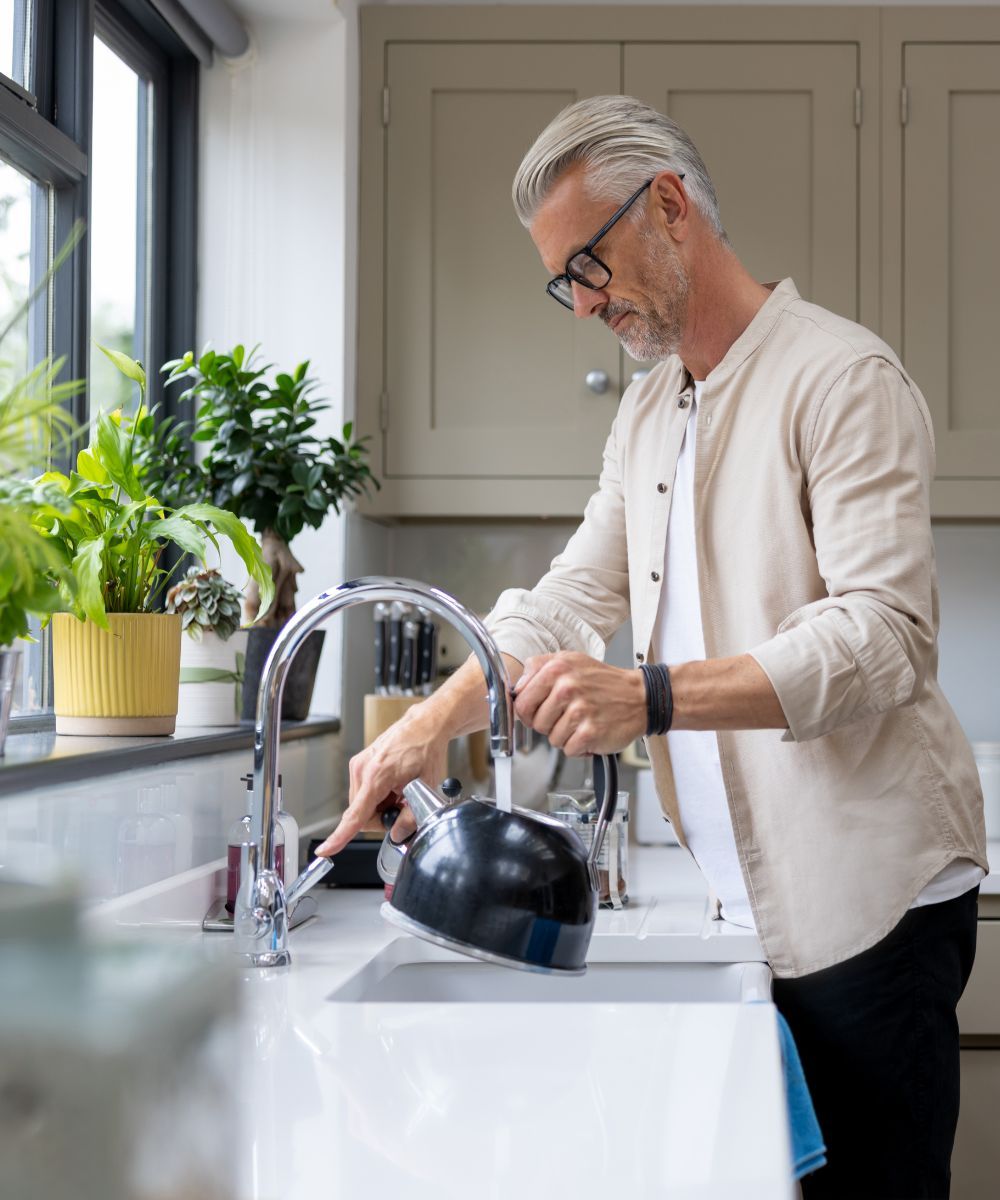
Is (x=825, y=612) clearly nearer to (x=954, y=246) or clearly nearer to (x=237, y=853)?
(x=237, y=853)

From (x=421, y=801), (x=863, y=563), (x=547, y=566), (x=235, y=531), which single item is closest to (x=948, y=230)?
(x=547, y=566)

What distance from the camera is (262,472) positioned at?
1964mm

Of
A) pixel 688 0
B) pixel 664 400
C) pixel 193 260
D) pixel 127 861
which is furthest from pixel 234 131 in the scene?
pixel 127 861

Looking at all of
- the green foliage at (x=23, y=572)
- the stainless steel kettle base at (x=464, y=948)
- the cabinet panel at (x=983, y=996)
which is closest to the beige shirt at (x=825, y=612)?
the stainless steel kettle base at (x=464, y=948)

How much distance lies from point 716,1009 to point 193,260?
1.71 m

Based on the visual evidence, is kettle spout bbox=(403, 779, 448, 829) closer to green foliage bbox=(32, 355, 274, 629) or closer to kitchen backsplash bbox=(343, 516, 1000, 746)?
green foliage bbox=(32, 355, 274, 629)

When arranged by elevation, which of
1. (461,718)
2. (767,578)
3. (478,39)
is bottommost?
(461,718)

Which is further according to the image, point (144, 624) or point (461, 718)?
point (144, 624)

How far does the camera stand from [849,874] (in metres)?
1.30

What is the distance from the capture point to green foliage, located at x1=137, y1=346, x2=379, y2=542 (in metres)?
1.92

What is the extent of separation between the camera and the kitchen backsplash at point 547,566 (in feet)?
8.69

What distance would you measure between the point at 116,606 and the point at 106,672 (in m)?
0.07

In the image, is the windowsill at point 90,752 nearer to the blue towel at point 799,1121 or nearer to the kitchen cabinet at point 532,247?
the blue towel at point 799,1121

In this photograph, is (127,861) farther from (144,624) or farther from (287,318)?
(287,318)
